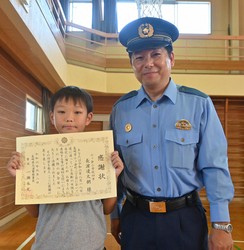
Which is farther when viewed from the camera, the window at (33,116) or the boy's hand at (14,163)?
the window at (33,116)

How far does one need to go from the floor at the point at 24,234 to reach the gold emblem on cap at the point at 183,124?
7.28 ft

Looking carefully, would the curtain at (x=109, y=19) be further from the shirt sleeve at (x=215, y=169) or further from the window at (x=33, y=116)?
the shirt sleeve at (x=215, y=169)

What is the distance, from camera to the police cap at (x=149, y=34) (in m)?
1.39

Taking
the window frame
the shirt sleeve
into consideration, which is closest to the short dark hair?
the shirt sleeve

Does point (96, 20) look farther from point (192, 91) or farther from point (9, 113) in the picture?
point (192, 91)

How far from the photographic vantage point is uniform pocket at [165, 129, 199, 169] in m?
1.35

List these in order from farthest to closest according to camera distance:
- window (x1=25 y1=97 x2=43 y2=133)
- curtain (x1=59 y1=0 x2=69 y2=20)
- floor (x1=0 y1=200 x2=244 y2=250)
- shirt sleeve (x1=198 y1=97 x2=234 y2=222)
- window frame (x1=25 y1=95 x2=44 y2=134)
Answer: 1. curtain (x1=59 y1=0 x2=69 y2=20)
2. window frame (x1=25 y1=95 x2=44 y2=134)
3. window (x1=25 y1=97 x2=43 y2=133)
4. floor (x1=0 y1=200 x2=244 y2=250)
5. shirt sleeve (x1=198 y1=97 x2=234 y2=222)

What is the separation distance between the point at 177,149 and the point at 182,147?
25 millimetres

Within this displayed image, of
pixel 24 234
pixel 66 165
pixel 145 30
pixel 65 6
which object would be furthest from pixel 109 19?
pixel 66 165

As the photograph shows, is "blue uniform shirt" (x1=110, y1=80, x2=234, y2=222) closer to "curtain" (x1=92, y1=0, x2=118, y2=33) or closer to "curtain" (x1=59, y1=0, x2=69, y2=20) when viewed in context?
"curtain" (x1=92, y1=0, x2=118, y2=33)

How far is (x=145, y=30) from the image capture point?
1.43 metres

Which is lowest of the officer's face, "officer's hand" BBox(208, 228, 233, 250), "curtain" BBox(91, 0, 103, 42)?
"officer's hand" BBox(208, 228, 233, 250)

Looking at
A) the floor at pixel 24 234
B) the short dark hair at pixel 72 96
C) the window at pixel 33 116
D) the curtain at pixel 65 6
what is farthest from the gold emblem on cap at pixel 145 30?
the curtain at pixel 65 6

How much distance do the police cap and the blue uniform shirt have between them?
0.22 meters
